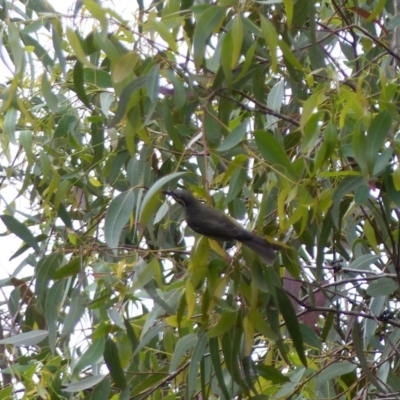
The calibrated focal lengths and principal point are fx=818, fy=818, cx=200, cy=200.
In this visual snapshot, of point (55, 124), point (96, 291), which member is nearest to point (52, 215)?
point (55, 124)

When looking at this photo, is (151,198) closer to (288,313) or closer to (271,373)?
(288,313)

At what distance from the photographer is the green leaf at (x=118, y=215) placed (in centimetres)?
148

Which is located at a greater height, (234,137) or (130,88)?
(130,88)

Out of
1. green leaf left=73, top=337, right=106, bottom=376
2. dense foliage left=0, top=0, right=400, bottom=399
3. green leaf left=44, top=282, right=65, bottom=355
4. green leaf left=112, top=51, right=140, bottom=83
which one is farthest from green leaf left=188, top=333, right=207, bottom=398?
green leaf left=112, top=51, right=140, bottom=83

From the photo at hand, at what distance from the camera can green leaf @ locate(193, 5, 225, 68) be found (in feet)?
4.64

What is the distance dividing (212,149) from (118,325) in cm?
37

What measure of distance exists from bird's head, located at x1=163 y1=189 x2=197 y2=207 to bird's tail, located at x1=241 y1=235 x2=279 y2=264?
0.64 feet

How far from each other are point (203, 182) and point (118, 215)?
22cm

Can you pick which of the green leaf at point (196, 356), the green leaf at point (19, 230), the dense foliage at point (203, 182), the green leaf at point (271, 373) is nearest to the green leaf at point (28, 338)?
the dense foliage at point (203, 182)

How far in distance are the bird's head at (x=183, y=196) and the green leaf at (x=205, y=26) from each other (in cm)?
28

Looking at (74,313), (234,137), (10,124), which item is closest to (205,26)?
(234,137)

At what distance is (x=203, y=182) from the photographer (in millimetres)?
1626

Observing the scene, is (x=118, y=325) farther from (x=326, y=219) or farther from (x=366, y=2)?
(x=366, y=2)

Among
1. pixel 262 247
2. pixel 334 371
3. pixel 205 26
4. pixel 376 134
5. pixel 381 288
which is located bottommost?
pixel 334 371
